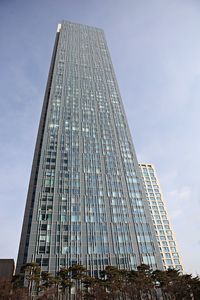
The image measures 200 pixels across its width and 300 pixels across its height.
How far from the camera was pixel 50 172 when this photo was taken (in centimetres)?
8094

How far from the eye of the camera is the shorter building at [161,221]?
11219cm

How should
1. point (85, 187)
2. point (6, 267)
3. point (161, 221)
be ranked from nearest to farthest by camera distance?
point (6, 267) → point (85, 187) → point (161, 221)

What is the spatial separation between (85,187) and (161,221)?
69.0 meters

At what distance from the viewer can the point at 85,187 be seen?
80.8m

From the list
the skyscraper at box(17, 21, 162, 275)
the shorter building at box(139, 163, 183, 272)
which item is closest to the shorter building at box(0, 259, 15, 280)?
the skyscraper at box(17, 21, 162, 275)

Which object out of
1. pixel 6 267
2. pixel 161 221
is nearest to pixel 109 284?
pixel 6 267

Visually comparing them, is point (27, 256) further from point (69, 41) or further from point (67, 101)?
point (69, 41)

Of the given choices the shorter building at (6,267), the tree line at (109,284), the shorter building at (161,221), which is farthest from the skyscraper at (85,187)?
the shorter building at (161,221)

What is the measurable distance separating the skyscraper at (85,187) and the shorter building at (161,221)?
158ft

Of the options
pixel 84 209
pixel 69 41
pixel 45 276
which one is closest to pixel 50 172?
pixel 84 209

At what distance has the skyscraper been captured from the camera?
65.0 metres

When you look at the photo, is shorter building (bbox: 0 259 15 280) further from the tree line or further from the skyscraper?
the tree line

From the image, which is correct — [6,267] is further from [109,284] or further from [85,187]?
[85,187]

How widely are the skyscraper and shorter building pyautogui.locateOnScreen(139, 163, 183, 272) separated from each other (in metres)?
→ 48.2
